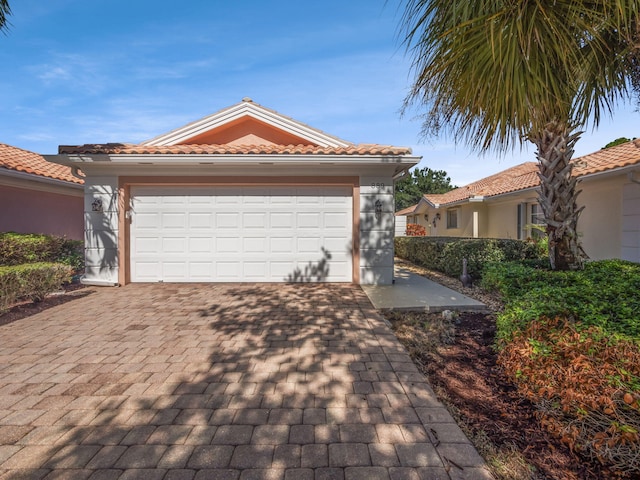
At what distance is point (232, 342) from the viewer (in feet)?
14.2

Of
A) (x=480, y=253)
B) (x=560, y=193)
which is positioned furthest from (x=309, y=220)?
(x=560, y=193)

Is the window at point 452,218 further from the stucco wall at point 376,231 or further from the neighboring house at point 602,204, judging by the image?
the stucco wall at point 376,231

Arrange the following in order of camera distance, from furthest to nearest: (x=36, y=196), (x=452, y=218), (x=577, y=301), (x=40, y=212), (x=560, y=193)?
(x=452, y=218), (x=40, y=212), (x=36, y=196), (x=560, y=193), (x=577, y=301)

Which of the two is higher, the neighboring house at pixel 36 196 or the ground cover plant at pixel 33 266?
the neighboring house at pixel 36 196

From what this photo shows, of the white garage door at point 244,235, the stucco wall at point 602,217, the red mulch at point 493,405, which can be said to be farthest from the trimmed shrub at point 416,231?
the red mulch at point 493,405

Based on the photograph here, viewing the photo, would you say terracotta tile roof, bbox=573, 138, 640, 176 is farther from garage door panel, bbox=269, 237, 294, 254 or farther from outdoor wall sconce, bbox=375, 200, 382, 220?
garage door panel, bbox=269, 237, 294, 254

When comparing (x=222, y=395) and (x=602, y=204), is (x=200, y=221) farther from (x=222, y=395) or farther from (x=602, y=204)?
(x=602, y=204)

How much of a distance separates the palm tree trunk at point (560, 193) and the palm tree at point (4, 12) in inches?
388

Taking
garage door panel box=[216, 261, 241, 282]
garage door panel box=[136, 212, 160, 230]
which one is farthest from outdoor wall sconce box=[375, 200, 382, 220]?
garage door panel box=[136, 212, 160, 230]

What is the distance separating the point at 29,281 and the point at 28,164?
6605mm

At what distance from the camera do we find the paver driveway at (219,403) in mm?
2174

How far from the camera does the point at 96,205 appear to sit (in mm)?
8070

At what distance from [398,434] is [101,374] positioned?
3.35 meters

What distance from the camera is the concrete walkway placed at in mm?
5914
